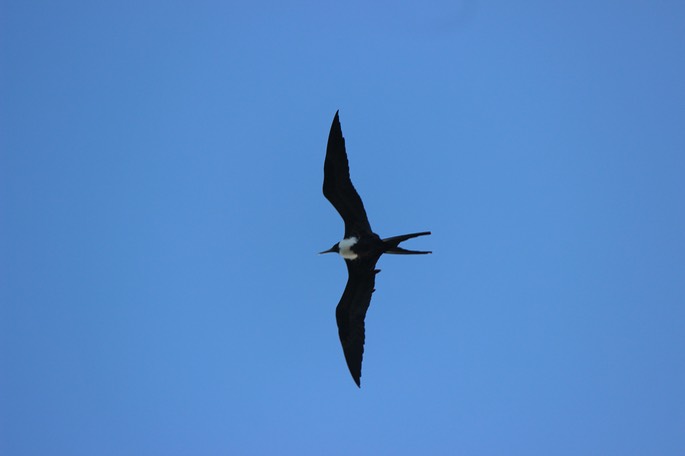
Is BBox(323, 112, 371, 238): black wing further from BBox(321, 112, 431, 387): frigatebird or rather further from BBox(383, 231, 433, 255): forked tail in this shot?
BBox(383, 231, 433, 255): forked tail

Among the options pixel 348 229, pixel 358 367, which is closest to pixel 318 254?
pixel 348 229

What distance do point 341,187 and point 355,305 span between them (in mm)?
2453

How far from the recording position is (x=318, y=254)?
538 inches

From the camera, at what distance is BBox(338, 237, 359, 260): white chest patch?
13.1 meters

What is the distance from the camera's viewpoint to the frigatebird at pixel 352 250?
12.6 meters

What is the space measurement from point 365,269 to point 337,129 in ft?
9.52

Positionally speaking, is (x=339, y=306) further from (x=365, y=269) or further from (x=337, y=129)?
(x=337, y=129)

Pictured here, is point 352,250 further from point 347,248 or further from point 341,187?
Result: point 341,187

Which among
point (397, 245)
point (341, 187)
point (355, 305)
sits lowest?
point (355, 305)

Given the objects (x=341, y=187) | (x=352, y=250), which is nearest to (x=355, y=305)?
(x=352, y=250)

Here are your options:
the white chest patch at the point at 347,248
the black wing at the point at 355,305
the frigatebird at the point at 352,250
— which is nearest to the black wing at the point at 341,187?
the frigatebird at the point at 352,250

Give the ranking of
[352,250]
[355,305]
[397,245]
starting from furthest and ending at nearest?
[355,305] → [352,250] → [397,245]

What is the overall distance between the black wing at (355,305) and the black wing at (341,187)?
0.73 m

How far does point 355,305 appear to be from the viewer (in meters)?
13.3
